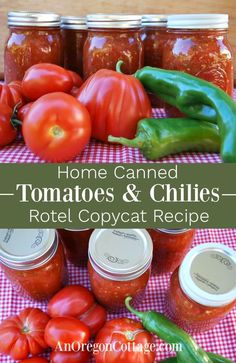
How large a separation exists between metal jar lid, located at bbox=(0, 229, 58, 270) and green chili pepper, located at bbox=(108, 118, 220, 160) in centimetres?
19

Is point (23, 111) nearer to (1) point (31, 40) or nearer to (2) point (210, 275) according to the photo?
(1) point (31, 40)

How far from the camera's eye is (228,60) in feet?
2.00

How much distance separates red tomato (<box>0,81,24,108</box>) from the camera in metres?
0.59

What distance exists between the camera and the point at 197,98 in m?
0.56

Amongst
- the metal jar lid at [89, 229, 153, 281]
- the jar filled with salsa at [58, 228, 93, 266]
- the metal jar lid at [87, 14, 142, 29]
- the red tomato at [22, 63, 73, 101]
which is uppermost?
the metal jar lid at [87, 14, 142, 29]

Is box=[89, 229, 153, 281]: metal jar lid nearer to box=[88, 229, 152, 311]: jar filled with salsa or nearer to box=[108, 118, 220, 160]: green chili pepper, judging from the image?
box=[88, 229, 152, 311]: jar filled with salsa

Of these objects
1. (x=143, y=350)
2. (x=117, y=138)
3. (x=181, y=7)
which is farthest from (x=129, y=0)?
(x=143, y=350)

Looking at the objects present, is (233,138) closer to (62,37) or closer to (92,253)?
(92,253)

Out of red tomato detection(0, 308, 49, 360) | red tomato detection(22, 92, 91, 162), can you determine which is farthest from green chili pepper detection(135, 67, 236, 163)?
red tomato detection(0, 308, 49, 360)

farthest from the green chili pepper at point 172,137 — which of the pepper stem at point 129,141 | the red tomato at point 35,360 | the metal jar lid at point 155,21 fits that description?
the red tomato at point 35,360

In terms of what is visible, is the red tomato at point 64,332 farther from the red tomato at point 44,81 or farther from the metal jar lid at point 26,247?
the red tomato at point 44,81

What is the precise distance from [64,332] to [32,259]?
0.12 m

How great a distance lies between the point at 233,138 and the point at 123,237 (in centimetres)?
24

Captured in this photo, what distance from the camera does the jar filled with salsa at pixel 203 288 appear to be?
0.59 metres
